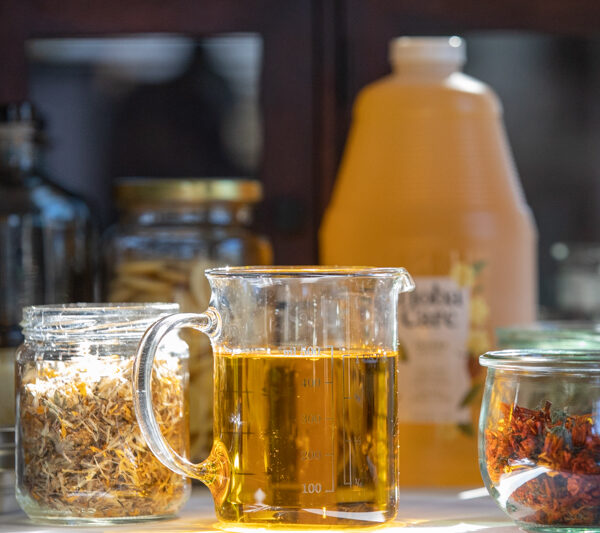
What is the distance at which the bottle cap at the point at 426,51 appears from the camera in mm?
1038

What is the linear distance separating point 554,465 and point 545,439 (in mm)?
19

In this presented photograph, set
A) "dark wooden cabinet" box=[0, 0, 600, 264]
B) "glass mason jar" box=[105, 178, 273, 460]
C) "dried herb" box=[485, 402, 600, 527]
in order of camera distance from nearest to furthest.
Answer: "dried herb" box=[485, 402, 600, 527] < "glass mason jar" box=[105, 178, 273, 460] < "dark wooden cabinet" box=[0, 0, 600, 264]

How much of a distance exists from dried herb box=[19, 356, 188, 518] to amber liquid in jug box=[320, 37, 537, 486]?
0.29 meters

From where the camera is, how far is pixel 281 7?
109 cm

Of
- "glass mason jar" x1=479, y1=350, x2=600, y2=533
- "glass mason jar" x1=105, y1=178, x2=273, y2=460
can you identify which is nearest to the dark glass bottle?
"glass mason jar" x1=105, y1=178, x2=273, y2=460

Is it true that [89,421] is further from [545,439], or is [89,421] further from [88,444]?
[545,439]

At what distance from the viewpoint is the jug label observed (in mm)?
972

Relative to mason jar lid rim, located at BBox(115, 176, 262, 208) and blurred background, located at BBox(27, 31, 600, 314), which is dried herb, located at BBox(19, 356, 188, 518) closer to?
mason jar lid rim, located at BBox(115, 176, 262, 208)

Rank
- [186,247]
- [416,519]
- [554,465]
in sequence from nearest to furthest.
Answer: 1. [554,465]
2. [416,519]
3. [186,247]

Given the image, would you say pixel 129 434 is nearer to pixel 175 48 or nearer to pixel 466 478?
pixel 466 478

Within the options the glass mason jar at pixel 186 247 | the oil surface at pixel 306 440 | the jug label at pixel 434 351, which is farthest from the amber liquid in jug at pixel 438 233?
the oil surface at pixel 306 440

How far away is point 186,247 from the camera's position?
96 cm

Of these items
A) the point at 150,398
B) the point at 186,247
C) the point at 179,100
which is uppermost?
the point at 179,100

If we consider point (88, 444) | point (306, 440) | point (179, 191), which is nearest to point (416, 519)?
point (306, 440)
